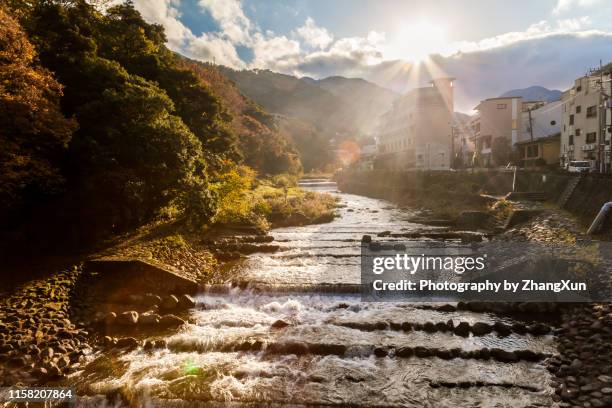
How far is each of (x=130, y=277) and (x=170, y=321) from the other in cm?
312

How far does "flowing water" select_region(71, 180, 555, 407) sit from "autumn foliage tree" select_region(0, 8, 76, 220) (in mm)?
7578

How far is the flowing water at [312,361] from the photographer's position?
344 inches

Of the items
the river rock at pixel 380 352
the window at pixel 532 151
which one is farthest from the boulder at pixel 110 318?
the window at pixel 532 151

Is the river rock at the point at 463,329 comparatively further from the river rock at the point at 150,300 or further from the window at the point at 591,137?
the window at the point at 591,137

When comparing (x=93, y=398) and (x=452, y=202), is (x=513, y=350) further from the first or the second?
(x=452, y=202)

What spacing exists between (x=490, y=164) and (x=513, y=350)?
2202 inches

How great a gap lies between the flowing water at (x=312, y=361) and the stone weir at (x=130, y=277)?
169 centimetres

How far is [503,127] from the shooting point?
61.8 meters

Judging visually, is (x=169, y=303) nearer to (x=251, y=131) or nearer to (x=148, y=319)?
(x=148, y=319)

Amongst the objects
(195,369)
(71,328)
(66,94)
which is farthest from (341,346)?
(66,94)

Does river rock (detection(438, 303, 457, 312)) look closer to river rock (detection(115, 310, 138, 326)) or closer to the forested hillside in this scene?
river rock (detection(115, 310, 138, 326))

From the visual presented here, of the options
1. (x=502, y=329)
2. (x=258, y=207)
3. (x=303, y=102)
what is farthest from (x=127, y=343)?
(x=303, y=102)

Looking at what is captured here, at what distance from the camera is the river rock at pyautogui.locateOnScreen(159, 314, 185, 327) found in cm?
1254

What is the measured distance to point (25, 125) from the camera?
1233 centimetres
